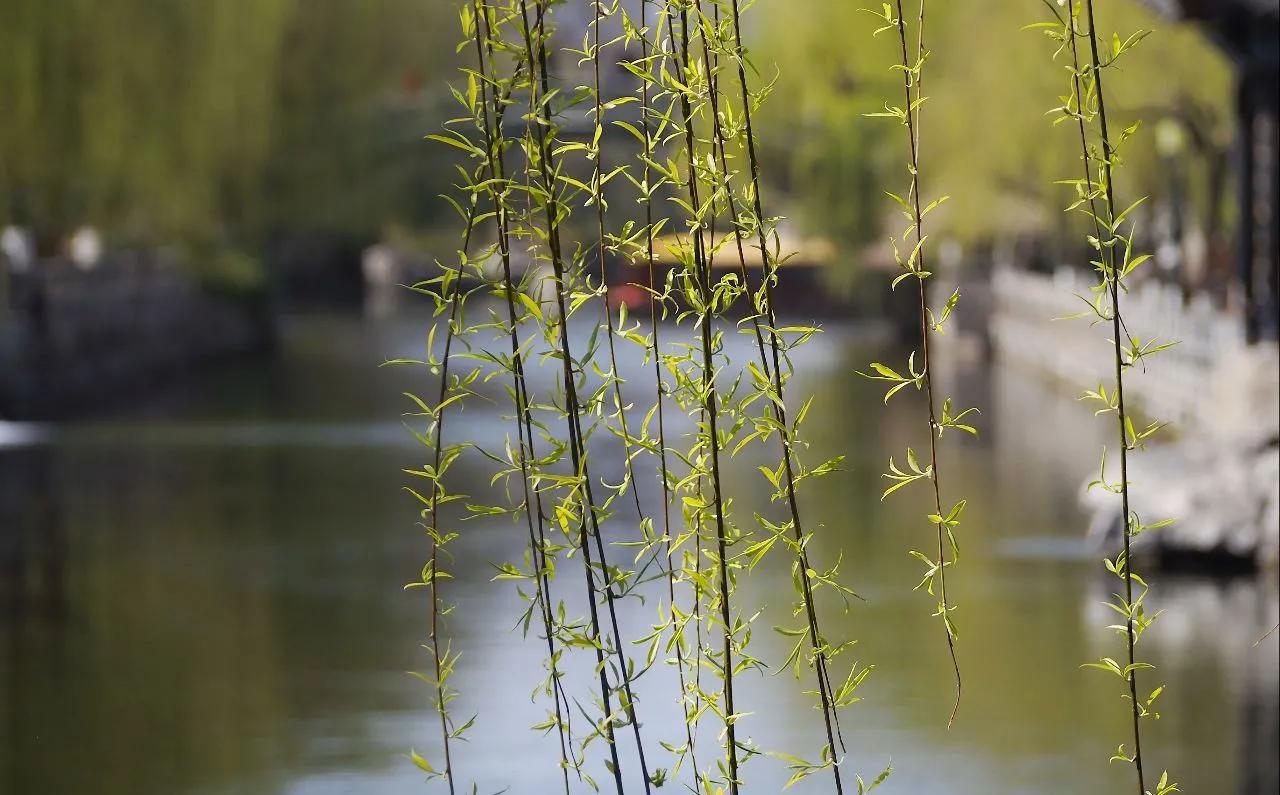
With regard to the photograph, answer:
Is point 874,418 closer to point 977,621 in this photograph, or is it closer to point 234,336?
point 977,621

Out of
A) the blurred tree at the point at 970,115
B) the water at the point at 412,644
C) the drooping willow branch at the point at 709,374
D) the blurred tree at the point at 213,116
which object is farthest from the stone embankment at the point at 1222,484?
the blurred tree at the point at 213,116

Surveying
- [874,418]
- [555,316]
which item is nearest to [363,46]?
[874,418]

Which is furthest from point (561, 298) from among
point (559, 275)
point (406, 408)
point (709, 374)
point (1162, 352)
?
point (406, 408)

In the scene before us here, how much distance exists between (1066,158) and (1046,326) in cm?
300

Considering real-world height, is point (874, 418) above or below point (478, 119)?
below

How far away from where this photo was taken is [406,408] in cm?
2075

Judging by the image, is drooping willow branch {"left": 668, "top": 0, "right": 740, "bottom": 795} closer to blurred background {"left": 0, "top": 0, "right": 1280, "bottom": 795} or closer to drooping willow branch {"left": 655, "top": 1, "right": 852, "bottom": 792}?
drooping willow branch {"left": 655, "top": 1, "right": 852, "bottom": 792}

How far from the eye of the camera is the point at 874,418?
19297 mm

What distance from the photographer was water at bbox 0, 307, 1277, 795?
21.3 feet

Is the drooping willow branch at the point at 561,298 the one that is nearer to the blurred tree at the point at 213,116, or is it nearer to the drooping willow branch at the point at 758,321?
the drooping willow branch at the point at 758,321

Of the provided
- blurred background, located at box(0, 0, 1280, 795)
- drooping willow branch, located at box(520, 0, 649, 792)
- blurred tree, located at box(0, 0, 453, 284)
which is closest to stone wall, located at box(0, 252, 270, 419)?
blurred background, located at box(0, 0, 1280, 795)

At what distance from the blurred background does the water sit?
26mm

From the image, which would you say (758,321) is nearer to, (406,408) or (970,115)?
(406,408)

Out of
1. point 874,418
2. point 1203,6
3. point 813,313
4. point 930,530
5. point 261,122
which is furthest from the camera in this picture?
point 813,313
